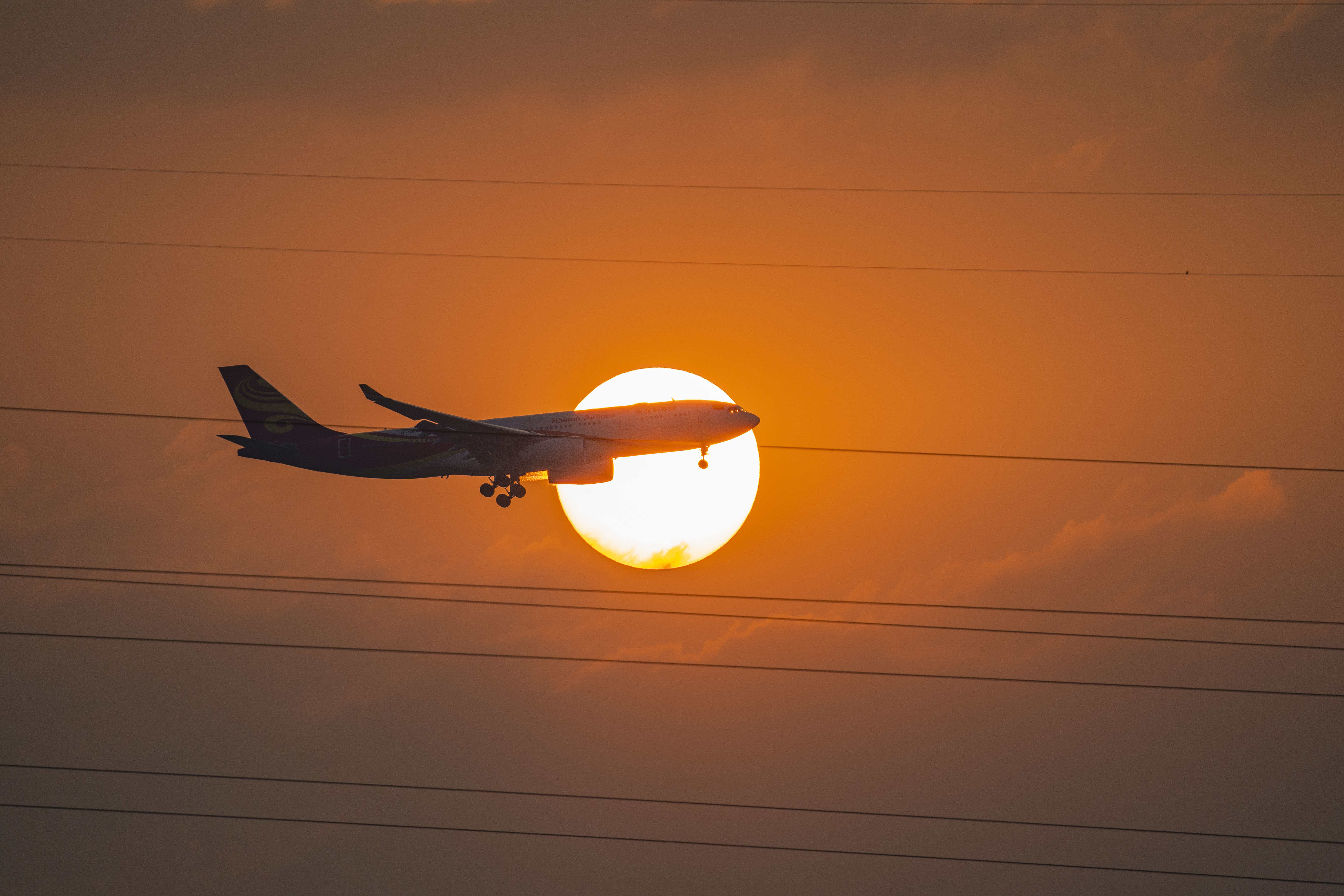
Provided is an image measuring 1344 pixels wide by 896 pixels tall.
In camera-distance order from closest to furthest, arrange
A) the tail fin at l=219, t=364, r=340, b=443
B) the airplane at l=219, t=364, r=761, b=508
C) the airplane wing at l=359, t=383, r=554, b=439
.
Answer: the airplane wing at l=359, t=383, r=554, b=439 → the airplane at l=219, t=364, r=761, b=508 → the tail fin at l=219, t=364, r=340, b=443

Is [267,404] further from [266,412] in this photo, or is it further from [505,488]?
[505,488]

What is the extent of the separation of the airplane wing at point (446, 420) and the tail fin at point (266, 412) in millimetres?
11271

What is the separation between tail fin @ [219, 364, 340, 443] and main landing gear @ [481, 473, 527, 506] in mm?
10064

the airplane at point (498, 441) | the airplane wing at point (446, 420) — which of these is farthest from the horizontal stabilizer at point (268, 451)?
the airplane wing at point (446, 420)

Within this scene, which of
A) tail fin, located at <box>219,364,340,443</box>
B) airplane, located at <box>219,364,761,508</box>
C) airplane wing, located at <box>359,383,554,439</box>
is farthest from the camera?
tail fin, located at <box>219,364,340,443</box>

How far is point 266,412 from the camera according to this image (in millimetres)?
53188

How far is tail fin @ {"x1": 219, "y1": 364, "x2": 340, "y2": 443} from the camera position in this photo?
52.3 m

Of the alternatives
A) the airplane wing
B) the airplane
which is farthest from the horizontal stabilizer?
→ the airplane wing

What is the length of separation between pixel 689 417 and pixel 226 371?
83.6ft

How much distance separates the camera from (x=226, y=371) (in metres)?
54.1

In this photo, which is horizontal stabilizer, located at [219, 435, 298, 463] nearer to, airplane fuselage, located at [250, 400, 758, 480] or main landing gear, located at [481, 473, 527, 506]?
airplane fuselage, located at [250, 400, 758, 480]

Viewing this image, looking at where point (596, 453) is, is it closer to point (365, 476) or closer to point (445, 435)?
point (445, 435)

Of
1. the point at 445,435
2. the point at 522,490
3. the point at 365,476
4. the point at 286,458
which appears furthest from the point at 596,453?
the point at 286,458

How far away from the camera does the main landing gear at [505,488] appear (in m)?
46.9
